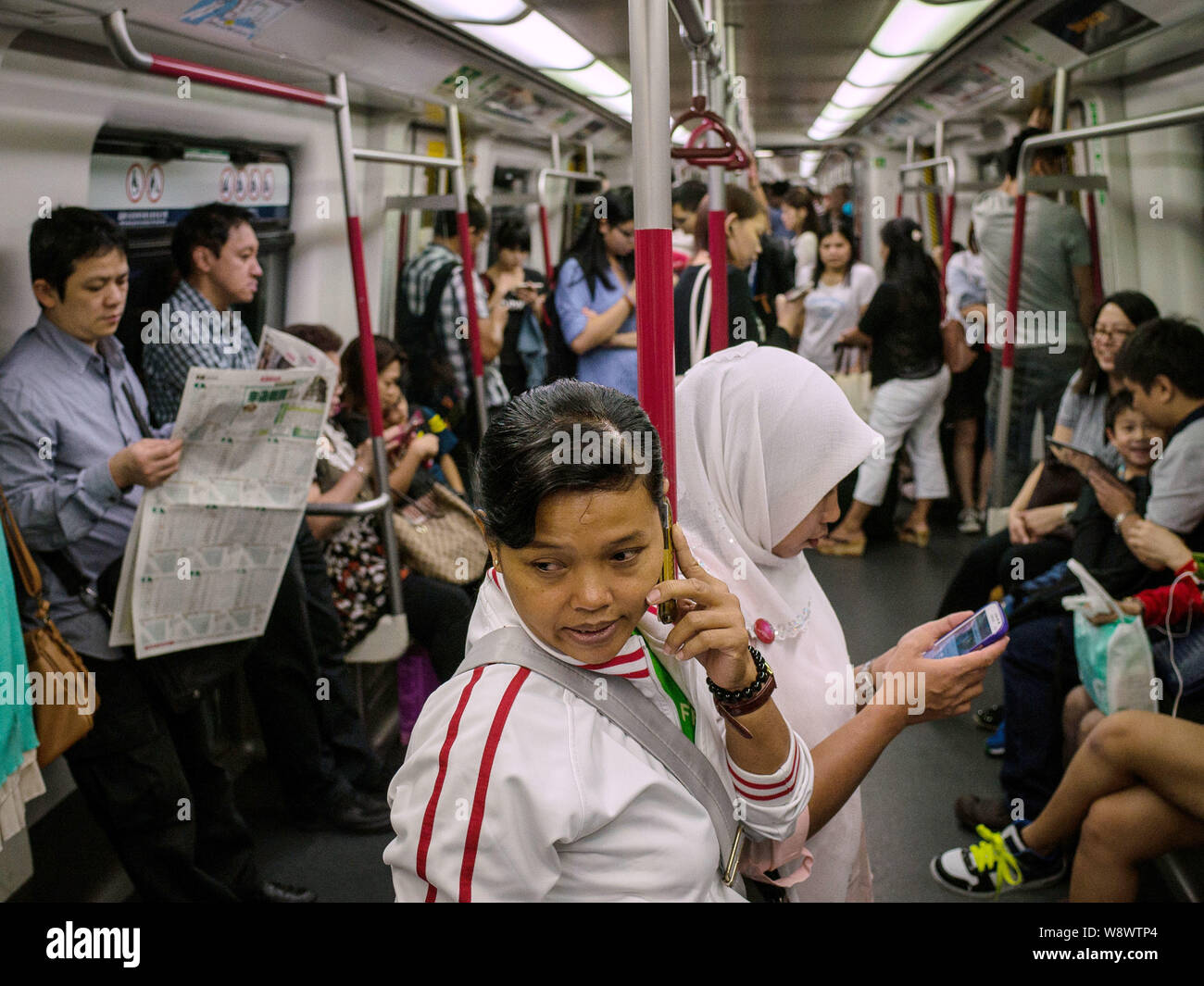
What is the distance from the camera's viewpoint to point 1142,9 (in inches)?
127

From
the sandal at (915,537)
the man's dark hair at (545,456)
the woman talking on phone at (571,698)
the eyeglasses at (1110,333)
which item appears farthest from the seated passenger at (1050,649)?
the man's dark hair at (545,456)

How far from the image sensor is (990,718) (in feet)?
11.3

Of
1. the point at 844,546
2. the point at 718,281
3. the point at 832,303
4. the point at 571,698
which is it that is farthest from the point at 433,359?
the point at 571,698

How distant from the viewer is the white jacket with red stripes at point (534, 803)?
2.81 ft

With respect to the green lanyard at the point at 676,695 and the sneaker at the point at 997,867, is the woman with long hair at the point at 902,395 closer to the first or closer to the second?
the sneaker at the point at 997,867

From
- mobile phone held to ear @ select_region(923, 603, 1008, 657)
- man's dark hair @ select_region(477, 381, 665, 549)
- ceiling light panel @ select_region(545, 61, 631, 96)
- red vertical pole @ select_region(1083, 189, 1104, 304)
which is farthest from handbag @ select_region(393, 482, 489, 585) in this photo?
red vertical pole @ select_region(1083, 189, 1104, 304)

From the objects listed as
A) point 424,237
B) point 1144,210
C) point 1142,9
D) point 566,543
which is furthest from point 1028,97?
point 566,543

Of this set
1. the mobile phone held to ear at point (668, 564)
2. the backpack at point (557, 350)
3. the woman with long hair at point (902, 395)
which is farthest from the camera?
the backpack at point (557, 350)

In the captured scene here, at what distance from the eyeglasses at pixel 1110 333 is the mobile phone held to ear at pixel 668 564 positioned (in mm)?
2944

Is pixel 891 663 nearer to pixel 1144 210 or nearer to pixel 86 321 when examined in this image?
pixel 86 321

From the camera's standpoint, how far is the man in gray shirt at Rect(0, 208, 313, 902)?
2152 millimetres

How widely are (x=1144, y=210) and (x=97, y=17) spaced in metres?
4.09

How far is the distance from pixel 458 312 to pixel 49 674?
9.52ft

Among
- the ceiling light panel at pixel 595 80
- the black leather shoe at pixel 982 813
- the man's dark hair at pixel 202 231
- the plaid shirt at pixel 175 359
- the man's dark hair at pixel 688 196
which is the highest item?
the ceiling light panel at pixel 595 80
